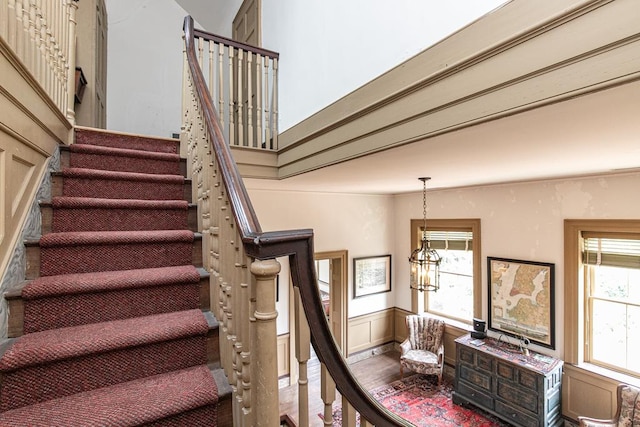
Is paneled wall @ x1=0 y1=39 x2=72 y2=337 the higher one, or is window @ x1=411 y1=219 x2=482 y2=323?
paneled wall @ x1=0 y1=39 x2=72 y2=337

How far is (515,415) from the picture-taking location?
131 inches

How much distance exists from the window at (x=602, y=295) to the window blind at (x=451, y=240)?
1.17m

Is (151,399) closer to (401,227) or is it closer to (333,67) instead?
(333,67)

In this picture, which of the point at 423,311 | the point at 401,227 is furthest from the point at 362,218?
the point at 423,311

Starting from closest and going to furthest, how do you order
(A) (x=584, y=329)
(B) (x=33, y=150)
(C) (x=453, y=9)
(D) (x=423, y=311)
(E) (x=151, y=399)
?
(E) (x=151, y=399)
(C) (x=453, y=9)
(B) (x=33, y=150)
(A) (x=584, y=329)
(D) (x=423, y=311)

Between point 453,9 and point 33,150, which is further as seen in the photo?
point 33,150

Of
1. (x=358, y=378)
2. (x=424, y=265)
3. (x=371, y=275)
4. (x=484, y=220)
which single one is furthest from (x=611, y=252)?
(x=358, y=378)

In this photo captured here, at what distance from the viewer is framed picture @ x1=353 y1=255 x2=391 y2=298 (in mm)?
4965

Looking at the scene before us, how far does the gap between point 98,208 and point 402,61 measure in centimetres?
179

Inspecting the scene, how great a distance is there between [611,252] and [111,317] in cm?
422

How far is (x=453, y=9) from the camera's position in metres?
1.29

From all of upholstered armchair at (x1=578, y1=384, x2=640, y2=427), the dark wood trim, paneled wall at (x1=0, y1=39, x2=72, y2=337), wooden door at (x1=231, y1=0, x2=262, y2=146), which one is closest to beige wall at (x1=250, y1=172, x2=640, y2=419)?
upholstered armchair at (x1=578, y1=384, x2=640, y2=427)

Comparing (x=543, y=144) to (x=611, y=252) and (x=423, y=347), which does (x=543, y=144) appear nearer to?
(x=611, y=252)

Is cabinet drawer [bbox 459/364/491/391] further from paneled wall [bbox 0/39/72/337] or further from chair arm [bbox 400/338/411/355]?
paneled wall [bbox 0/39/72/337]
